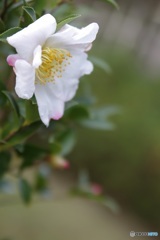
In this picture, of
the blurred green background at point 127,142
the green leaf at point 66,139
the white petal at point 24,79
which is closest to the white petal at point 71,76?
the white petal at point 24,79

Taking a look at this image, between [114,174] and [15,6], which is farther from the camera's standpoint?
[114,174]

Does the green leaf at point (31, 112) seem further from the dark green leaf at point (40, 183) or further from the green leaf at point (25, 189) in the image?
the dark green leaf at point (40, 183)

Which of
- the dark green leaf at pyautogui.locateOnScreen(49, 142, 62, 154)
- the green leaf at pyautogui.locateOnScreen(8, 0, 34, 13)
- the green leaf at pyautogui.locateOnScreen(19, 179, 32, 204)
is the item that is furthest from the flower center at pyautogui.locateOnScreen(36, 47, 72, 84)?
the green leaf at pyautogui.locateOnScreen(19, 179, 32, 204)

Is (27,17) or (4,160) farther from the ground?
(27,17)

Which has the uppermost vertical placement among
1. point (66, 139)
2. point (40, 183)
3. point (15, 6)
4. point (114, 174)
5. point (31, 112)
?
point (15, 6)

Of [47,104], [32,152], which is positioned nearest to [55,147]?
[32,152]

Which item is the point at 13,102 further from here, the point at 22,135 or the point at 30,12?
the point at 30,12

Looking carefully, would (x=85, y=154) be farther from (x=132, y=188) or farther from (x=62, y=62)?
(x=62, y=62)
